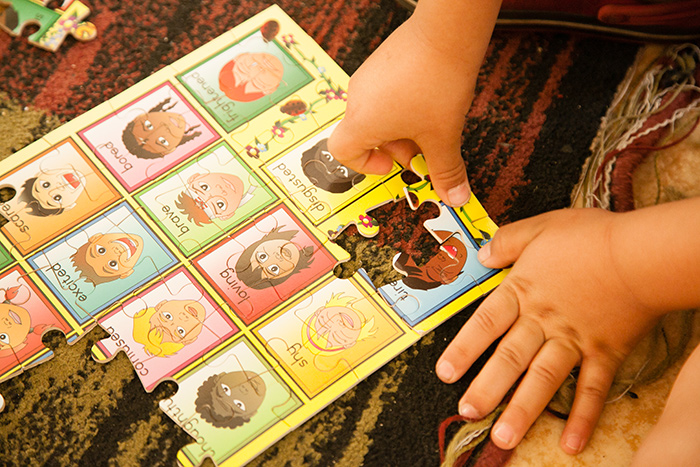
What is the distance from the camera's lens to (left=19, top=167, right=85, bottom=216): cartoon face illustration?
77 centimetres

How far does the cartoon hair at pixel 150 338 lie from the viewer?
0.71 m

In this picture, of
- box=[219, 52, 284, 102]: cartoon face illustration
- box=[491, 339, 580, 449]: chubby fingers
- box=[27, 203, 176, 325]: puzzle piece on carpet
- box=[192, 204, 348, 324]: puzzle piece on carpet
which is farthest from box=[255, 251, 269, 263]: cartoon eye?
box=[491, 339, 580, 449]: chubby fingers

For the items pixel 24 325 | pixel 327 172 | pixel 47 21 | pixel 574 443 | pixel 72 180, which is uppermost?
pixel 47 21

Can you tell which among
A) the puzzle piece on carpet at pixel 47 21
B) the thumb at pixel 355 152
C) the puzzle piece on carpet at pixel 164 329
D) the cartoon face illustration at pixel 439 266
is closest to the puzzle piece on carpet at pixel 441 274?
the cartoon face illustration at pixel 439 266

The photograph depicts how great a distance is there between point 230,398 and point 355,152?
1.11 ft

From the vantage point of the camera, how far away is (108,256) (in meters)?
0.75

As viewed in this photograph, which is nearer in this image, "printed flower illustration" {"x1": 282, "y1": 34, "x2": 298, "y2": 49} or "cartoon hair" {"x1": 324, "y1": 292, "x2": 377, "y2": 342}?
"cartoon hair" {"x1": 324, "y1": 292, "x2": 377, "y2": 342}

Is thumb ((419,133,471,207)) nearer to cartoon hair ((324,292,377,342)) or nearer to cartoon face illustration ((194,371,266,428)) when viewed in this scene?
cartoon hair ((324,292,377,342))

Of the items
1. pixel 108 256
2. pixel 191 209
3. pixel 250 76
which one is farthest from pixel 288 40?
pixel 108 256

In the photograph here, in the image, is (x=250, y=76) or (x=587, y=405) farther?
(x=250, y=76)

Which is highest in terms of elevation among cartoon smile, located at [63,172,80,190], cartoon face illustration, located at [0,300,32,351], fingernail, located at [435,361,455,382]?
cartoon smile, located at [63,172,80,190]

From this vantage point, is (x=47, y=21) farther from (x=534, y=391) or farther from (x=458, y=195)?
(x=534, y=391)

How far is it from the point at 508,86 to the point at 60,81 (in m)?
0.65

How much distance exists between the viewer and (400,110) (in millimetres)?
700
